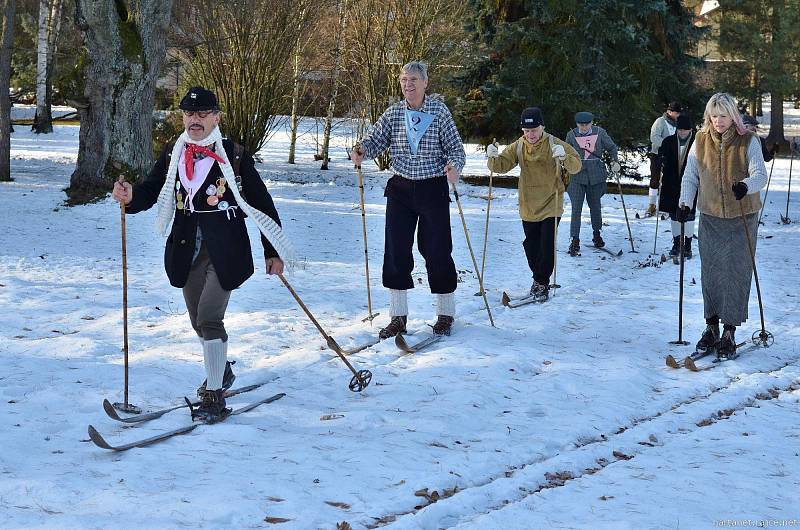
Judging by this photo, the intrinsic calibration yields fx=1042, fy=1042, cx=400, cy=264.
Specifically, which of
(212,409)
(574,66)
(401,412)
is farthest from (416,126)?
(574,66)

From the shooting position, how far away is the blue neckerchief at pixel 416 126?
26.3ft

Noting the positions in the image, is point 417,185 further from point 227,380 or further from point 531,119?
point 227,380

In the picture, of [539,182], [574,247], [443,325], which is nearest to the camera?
[443,325]

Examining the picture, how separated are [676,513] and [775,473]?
899mm

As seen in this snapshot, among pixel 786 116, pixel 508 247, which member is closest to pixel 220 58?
pixel 508 247

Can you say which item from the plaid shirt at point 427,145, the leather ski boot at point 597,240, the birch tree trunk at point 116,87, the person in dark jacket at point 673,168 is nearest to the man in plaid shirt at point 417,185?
the plaid shirt at point 427,145

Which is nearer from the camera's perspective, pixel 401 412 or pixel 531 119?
pixel 401 412

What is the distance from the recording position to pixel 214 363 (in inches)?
233

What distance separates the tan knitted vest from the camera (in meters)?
7.59

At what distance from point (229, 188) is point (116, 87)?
10.3 metres

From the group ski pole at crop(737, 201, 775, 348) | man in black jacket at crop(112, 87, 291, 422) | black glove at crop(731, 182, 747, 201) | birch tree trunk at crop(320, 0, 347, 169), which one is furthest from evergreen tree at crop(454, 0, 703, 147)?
man in black jacket at crop(112, 87, 291, 422)

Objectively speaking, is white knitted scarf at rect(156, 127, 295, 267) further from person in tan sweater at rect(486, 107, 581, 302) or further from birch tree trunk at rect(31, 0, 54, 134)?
birch tree trunk at rect(31, 0, 54, 134)

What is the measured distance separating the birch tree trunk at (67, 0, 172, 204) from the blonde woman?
1004 centimetres

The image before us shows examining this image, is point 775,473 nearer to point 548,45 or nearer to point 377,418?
point 377,418
